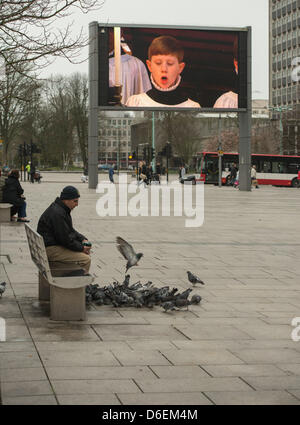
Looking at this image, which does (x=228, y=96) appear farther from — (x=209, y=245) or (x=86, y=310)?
(x=86, y=310)

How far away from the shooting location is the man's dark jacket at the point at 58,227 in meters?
7.72

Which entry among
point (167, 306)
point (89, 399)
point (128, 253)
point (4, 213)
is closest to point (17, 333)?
point (167, 306)

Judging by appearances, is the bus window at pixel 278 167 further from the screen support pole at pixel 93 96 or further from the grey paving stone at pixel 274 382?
the grey paving stone at pixel 274 382

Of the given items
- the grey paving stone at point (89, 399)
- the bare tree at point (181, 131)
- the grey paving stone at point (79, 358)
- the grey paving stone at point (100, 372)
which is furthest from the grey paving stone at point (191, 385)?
the bare tree at point (181, 131)

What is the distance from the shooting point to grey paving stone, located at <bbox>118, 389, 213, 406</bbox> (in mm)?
4488

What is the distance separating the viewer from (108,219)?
20266mm

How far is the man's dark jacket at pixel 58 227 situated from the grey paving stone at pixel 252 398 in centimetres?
332

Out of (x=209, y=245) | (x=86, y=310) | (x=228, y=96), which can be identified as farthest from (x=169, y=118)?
(x=86, y=310)

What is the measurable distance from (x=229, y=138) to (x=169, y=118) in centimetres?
1846

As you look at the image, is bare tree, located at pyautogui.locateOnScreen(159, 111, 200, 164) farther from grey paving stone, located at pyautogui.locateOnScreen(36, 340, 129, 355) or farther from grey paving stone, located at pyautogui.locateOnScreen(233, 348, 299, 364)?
grey paving stone, located at pyautogui.locateOnScreen(233, 348, 299, 364)

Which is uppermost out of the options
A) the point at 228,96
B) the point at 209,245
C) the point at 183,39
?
the point at 183,39

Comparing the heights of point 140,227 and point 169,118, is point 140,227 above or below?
below

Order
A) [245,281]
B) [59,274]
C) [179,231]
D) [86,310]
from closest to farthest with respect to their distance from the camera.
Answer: [59,274] < [86,310] < [245,281] < [179,231]
